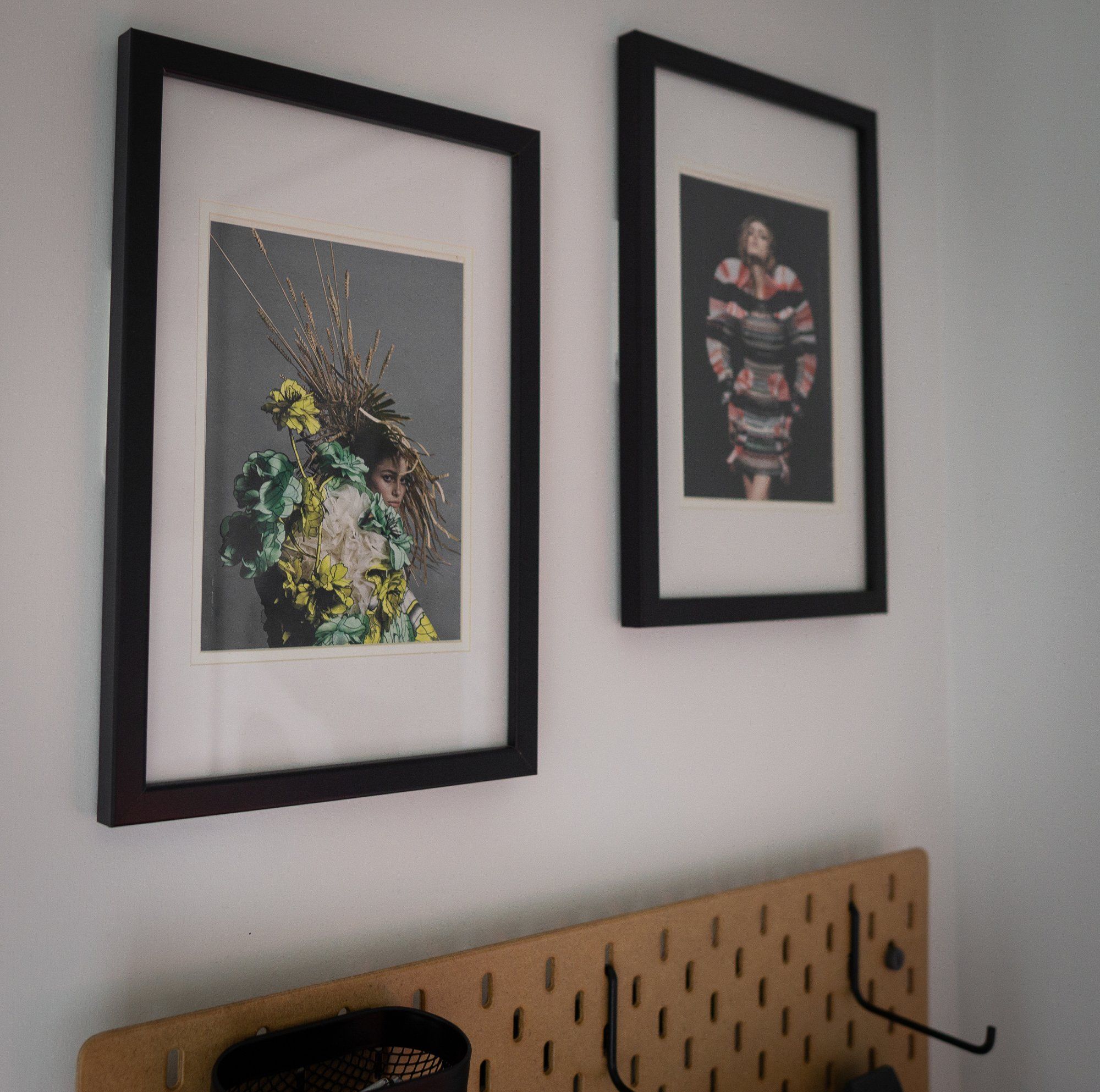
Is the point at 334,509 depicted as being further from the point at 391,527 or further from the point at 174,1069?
the point at 174,1069

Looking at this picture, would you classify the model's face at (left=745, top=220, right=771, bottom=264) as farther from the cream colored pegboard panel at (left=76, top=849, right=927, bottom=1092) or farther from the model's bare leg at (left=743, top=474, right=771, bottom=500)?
the cream colored pegboard panel at (left=76, top=849, right=927, bottom=1092)

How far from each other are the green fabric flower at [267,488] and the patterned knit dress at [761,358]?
0.49m

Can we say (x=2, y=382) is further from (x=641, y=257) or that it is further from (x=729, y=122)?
(x=729, y=122)

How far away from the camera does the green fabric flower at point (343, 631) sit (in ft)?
2.58

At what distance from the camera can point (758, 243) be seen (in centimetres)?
108

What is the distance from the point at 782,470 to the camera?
1.09 m

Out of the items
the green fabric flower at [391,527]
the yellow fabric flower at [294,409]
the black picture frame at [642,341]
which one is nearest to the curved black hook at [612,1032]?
the black picture frame at [642,341]

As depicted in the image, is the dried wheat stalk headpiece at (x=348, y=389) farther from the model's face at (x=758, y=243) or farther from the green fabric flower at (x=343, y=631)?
the model's face at (x=758, y=243)

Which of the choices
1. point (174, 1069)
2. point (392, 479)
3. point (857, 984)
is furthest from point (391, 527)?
point (857, 984)

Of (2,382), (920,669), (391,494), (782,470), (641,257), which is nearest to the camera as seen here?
(2,382)

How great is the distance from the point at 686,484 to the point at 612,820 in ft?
1.17

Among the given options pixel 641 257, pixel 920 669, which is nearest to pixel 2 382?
pixel 641 257

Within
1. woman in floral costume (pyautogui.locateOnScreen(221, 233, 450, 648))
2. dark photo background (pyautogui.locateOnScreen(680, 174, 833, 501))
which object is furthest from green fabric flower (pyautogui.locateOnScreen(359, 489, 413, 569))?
dark photo background (pyautogui.locateOnScreen(680, 174, 833, 501))

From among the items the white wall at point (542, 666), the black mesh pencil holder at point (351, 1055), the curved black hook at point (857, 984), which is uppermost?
the white wall at point (542, 666)
